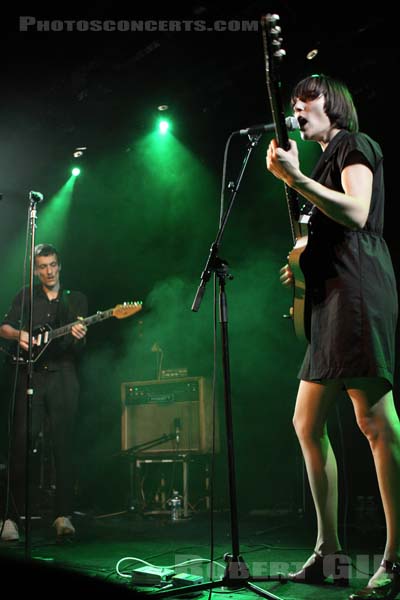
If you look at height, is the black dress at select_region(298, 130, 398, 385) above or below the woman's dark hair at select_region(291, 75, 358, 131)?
below

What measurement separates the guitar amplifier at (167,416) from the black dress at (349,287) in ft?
11.9

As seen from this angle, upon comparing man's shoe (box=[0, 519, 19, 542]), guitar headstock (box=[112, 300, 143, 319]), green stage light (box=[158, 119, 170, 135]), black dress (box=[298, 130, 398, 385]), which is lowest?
man's shoe (box=[0, 519, 19, 542])

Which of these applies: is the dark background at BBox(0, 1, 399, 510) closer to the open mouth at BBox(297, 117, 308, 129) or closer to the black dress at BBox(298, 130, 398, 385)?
the open mouth at BBox(297, 117, 308, 129)

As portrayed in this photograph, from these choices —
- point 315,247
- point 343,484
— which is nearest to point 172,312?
point 343,484

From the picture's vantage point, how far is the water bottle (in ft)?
18.2

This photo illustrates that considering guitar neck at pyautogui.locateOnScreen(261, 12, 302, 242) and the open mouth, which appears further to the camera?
the open mouth

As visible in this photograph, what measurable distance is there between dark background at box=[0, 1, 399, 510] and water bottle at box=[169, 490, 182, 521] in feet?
1.48

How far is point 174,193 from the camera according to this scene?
23.4 ft

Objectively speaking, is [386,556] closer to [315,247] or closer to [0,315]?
[315,247]

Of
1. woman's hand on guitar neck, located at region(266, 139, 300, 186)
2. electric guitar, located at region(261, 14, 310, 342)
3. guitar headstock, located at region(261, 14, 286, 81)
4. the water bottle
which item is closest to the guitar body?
electric guitar, located at region(261, 14, 310, 342)

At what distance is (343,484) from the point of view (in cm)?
508

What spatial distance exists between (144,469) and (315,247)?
441cm

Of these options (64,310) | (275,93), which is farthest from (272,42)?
(64,310)

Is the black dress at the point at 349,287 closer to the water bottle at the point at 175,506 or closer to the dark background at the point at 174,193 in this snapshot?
the dark background at the point at 174,193
